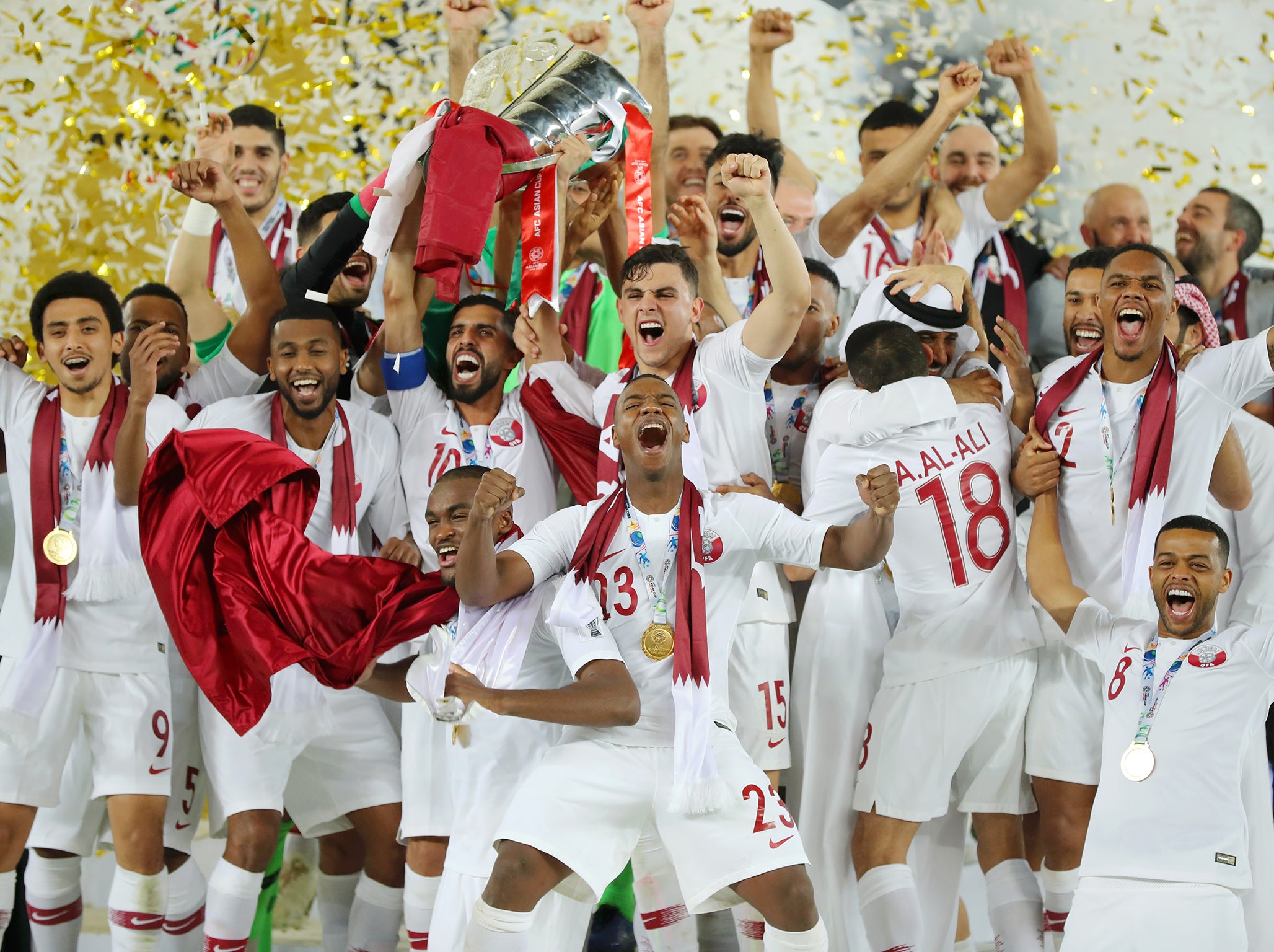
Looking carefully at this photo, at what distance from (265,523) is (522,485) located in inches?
34.5

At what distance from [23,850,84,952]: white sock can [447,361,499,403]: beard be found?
2.02 meters

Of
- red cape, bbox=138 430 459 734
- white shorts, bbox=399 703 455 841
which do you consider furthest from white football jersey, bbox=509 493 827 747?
white shorts, bbox=399 703 455 841

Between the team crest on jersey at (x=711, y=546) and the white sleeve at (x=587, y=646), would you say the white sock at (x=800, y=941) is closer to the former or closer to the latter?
the white sleeve at (x=587, y=646)

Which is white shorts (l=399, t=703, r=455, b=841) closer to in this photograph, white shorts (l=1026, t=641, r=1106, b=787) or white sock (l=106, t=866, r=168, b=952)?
white sock (l=106, t=866, r=168, b=952)

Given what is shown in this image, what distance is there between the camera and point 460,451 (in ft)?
15.6

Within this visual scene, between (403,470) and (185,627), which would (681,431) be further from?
(185,627)

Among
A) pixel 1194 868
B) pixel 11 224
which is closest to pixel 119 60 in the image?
pixel 11 224

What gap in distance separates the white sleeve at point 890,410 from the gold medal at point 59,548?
2478 millimetres

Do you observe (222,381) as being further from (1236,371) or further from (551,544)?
(1236,371)

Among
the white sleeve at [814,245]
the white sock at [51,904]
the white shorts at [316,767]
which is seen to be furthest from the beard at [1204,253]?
the white sock at [51,904]

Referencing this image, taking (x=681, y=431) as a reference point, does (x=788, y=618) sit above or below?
below

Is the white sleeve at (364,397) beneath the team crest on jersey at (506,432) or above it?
above

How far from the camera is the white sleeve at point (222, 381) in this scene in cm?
502

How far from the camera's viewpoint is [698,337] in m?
4.79
